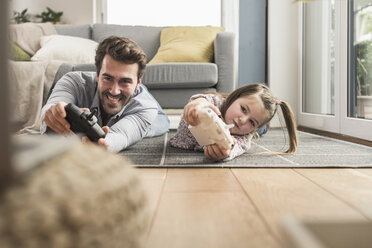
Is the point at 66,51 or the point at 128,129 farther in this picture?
the point at 66,51

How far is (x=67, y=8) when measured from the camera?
4.52 metres

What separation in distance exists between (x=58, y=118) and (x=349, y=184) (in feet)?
3.05

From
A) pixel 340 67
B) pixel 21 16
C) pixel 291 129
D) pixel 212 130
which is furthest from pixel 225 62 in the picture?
pixel 21 16

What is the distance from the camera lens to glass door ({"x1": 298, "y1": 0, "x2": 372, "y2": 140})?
6.57 ft

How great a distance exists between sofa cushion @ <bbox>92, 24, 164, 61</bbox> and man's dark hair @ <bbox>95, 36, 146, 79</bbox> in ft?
5.60

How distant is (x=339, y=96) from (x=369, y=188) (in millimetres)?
1509

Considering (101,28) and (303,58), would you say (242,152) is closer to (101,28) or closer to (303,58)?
(303,58)

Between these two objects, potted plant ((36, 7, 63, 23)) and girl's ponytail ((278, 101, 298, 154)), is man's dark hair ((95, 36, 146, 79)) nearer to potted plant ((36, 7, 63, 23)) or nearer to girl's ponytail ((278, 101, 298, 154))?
girl's ponytail ((278, 101, 298, 154))

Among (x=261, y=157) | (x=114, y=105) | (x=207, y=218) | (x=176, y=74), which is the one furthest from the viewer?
(x=176, y=74)

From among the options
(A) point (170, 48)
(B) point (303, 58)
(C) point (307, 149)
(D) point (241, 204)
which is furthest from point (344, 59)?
(D) point (241, 204)

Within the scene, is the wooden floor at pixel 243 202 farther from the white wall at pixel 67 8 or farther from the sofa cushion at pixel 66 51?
the white wall at pixel 67 8

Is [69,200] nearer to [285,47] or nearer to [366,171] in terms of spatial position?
[366,171]

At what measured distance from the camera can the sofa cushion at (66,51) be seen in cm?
267

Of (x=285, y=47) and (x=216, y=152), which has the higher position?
(x=285, y=47)
